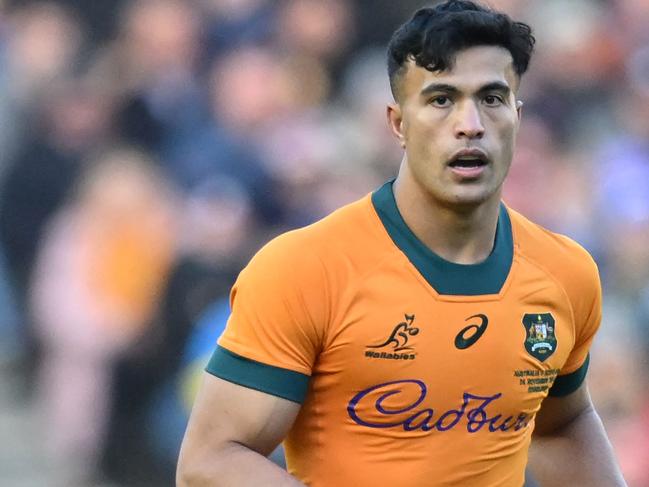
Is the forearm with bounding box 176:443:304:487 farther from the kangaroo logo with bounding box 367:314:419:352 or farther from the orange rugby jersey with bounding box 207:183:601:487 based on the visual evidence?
the kangaroo logo with bounding box 367:314:419:352

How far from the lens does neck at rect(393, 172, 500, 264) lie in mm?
3443

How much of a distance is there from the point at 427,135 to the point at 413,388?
2.09 ft

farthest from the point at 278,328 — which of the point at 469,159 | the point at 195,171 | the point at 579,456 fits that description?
the point at 195,171

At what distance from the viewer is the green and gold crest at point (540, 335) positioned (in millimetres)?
3475

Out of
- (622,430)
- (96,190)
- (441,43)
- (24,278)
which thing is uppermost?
(441,43)

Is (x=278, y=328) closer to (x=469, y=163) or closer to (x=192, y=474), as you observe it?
(x=192, y=474)

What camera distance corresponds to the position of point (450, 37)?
337 centimetres

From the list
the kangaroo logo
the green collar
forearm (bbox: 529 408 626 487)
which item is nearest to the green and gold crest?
the green collar

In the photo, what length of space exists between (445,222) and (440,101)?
32 cm

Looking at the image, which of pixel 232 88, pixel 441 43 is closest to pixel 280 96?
pixel 232 88

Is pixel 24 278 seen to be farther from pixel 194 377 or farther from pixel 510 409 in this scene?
pixel 510 409

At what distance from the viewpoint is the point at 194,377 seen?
664cm

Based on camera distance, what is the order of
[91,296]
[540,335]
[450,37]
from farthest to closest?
[91,296]
[540,335]
[450,37]

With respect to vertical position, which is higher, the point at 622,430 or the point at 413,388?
the point at 413,388
